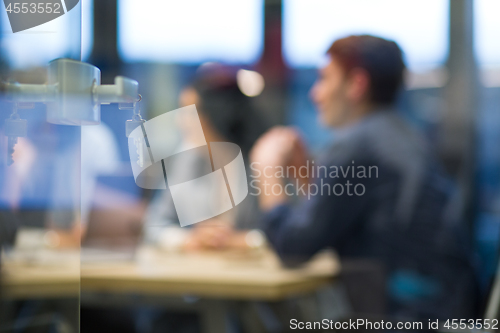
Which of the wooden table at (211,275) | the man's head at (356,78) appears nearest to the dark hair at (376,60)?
the man's head at (356,78)

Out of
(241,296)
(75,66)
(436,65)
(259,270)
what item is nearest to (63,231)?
(75,66)

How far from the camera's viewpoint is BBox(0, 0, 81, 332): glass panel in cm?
38

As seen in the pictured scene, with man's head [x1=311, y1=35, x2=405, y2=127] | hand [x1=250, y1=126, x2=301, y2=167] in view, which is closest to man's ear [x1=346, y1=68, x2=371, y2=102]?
man's head [x1=311, y1=35, x2=405, y2=127]

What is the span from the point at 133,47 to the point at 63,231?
49 cm

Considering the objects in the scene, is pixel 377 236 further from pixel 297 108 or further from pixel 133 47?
pixel 133 47

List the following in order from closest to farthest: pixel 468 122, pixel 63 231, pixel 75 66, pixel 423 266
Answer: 1. pixel 75 66
2. pixel 63 231
3. pixel 423 266
4. pixel 468 122

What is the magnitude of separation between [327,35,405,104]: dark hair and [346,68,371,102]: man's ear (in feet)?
0.04

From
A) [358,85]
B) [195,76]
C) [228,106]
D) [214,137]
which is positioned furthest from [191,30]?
[214,137]

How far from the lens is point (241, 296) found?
4.46ft

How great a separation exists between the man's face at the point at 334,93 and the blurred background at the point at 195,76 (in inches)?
1.5

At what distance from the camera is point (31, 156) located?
458 millimetres

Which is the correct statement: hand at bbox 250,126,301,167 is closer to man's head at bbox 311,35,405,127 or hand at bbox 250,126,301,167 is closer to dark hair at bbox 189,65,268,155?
dark hair at bbox 189,65,268,155

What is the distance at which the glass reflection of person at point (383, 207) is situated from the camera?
88 centimetres

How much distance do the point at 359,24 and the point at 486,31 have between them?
24.9 inches
